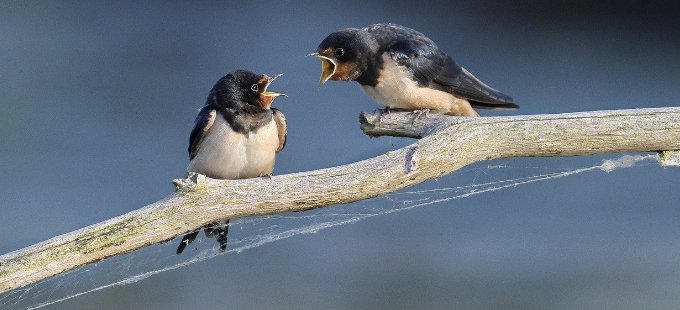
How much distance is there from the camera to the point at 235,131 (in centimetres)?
212

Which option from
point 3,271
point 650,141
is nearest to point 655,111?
point 650,141

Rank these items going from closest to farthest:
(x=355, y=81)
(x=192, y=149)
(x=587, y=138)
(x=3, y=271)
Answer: (x=3, y=271) < (x=587, y=138) < (x=192, y=149) < (x=355, y=81)

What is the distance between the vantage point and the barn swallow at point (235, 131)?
2.09m

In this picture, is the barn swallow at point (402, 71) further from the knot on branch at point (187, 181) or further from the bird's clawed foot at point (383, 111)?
the knot on branch at point (187, 181)

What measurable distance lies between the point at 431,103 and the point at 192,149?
0.66 meters

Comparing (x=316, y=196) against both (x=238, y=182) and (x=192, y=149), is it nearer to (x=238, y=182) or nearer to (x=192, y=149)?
(x=238, y=182)

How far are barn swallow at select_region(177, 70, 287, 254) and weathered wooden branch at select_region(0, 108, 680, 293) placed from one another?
0.31 m

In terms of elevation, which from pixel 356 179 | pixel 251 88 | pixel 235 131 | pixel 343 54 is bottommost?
pixel 356 179

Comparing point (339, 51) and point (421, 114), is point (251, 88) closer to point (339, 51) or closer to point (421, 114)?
point (339, 51)

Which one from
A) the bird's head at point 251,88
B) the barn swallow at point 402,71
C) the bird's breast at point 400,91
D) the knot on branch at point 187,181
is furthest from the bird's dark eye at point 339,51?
the knot on branch at point 187,181

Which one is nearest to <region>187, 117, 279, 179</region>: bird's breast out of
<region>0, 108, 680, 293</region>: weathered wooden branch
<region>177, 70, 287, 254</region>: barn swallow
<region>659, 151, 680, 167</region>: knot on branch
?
<region>177, 70, 287, 254</region>: barn swallow

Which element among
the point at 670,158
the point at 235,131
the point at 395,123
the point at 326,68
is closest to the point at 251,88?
the point at 235,131

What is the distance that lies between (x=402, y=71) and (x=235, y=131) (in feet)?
1.64

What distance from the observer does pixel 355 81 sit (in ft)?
7.82
